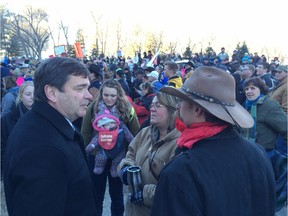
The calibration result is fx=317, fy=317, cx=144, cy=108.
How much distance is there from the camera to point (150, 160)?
2.95 meters

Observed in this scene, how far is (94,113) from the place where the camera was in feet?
14.1

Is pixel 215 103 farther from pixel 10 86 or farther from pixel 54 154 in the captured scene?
pixel 10 86

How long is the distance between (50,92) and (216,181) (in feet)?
3.71

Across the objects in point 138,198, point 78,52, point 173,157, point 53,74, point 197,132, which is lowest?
point 78,52

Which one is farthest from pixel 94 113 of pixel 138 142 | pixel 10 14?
pixel 10 14

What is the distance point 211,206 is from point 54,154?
35.4 inches

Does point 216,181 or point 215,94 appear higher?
point 215,94

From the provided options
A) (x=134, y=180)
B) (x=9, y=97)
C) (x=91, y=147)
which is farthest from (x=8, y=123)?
(x=134, y=180)

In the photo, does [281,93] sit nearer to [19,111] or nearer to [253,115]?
[253,115]

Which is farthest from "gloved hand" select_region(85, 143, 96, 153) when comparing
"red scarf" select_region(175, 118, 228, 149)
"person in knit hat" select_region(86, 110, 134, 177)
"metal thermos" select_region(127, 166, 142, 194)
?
"red scarf" select_region(175, 118, 228, 149)

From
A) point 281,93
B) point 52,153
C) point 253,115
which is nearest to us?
point 52,153

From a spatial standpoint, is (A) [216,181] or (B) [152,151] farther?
(B) [152,151]

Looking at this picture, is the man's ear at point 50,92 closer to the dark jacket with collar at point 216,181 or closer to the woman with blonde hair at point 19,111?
the dark jacket with collar at point 216,181

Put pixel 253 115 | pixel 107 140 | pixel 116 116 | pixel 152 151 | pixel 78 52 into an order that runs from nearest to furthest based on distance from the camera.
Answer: pixel 152 151 < pixel 107 140 < pixel 116 116 < pixel 253 115 < pixel 78 52
